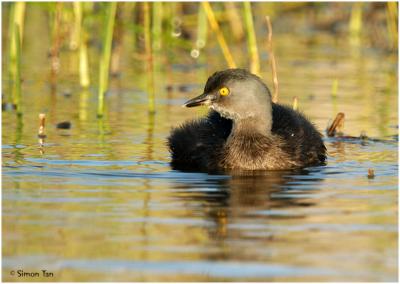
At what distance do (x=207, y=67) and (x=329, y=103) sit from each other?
4.39 metres

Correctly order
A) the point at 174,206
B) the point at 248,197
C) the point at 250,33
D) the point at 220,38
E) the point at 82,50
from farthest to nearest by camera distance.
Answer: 1. the point at 82,50
2. the point at 220,38
3. the point at 250,33
4. the point at 248,197
5. the point at 174,206

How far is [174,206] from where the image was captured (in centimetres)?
841

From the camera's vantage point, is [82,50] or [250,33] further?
[82,50]

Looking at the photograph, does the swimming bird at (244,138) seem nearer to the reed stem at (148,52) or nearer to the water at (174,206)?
the water at (174,206)

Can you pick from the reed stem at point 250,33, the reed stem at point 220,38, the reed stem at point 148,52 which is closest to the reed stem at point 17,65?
the reed stem at point 148,52

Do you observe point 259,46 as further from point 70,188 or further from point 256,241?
point 256,241

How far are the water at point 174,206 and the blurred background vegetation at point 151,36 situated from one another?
36.3 inches

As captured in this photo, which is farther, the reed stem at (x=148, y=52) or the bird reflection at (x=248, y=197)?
the reed stem at (x=148, y=52)

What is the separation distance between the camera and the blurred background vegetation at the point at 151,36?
13.6 meters

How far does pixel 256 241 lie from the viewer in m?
7.25

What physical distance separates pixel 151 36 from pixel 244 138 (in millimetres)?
6480

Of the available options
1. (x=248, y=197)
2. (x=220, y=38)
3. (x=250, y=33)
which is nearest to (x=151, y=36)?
(x=220, y=38)

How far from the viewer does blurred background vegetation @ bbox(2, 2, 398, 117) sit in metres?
13.6

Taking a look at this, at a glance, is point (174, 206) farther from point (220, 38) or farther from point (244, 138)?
point (220, 38)
